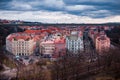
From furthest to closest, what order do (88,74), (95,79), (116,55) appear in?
(116,55) → (88,74) → (95,79)

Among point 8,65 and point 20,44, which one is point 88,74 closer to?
point 8,65

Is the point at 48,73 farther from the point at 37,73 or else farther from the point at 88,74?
the point at 88,74

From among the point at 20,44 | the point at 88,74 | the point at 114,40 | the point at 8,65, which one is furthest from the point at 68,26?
the point at 88,74

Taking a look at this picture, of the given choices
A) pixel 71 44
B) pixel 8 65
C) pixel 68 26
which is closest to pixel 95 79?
pixel 8 65

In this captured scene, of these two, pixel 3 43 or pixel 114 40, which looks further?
pixel 114 40

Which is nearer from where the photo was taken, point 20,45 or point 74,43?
point 20,45

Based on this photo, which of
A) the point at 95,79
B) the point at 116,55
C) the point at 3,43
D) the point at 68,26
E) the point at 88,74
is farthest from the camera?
the point at 68,26

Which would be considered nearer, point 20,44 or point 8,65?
point 8,65

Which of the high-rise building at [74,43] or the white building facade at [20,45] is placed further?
the high-rise building at [74,43]

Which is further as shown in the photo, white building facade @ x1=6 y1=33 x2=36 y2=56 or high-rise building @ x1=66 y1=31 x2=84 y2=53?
high-rise building @ x1=66 y1=31 x2=84 y2=53
